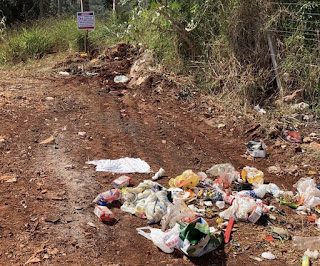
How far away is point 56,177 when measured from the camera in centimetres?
327

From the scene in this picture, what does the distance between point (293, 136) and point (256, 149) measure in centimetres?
58

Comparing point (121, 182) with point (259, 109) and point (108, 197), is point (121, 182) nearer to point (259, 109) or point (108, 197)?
point (108, 197)

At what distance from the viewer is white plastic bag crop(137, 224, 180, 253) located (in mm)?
2414

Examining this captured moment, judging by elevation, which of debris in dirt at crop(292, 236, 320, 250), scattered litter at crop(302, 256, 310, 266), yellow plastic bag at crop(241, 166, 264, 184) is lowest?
debris in dirt at crop(292, 236, 320, 250)

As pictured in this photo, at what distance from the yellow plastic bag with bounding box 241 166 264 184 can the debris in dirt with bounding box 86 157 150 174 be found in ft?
3.05

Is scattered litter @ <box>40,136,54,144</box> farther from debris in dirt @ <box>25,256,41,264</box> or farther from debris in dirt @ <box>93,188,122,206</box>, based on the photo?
debris in dirt @ <box>25,256,41,264</box>

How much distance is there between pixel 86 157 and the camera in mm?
3713

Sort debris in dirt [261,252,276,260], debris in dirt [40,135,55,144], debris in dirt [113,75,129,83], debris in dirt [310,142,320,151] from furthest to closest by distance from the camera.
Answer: debris in dirt [113,75,129,83] → debris in dirt [310,142,320,151] → debris in dirt [40,135,55,144] → debris in dirt [261,252,276,260]

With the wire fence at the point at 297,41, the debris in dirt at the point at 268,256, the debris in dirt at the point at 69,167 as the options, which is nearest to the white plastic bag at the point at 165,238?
the debris in dirt at the point at 268,256

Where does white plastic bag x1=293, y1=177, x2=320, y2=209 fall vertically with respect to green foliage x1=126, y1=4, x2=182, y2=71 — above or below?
below

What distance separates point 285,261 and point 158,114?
9.84ft

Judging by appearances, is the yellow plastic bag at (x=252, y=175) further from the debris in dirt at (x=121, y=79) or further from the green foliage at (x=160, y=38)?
the debris in dirt at (x=121, y=79)

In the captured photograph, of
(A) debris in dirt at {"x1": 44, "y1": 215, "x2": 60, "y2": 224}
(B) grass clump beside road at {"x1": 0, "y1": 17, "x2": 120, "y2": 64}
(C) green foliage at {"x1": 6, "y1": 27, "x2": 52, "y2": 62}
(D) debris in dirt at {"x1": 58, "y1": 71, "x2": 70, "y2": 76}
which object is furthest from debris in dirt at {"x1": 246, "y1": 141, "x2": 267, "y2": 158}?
(C) green foliage at {"x1": 6, "y1": 27, "x2": 52, "y2": 62}

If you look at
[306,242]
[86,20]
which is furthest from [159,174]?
[86,20]
